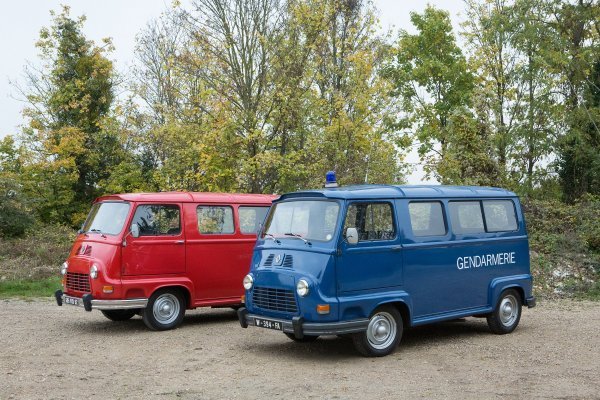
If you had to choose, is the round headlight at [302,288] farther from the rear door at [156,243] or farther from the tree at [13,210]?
the tree at [13,210]

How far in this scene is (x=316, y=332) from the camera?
9148mm

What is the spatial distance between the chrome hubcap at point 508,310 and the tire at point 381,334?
2.50 m

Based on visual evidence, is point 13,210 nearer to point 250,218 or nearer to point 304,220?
point 250,218

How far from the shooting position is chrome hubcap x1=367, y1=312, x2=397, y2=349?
9711 mm

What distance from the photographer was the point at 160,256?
1214 cm

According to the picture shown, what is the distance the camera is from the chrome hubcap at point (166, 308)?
39.9 feet

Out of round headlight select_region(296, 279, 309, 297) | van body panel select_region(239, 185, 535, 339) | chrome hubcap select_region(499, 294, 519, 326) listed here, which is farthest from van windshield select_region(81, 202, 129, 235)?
chrome hubcap select_region(499, 294, 519, 326)

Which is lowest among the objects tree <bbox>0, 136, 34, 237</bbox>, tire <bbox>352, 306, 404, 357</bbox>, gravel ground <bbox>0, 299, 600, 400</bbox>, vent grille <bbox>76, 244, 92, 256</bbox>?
gravel ground <bbox>0, 299, 600, 400</bbox>

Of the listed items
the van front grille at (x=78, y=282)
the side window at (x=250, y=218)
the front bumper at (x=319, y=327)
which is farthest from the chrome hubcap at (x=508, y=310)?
the van front grille at (x=78, y=282)

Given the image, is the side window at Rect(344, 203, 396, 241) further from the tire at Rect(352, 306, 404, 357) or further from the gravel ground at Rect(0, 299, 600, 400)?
the gravel ground at Rect(0, 299, 600, 400)

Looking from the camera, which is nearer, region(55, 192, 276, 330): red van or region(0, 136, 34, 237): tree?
region(55, 192, 276, 330): red van

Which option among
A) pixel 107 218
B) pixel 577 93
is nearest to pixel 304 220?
pixel 107 218

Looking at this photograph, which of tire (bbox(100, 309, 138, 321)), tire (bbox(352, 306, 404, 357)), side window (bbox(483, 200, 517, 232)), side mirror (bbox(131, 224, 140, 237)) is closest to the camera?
tire (bbox(352, 306, 404, 357))

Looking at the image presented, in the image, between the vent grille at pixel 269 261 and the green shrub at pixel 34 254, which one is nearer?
the vent grille at pixel 269 261
